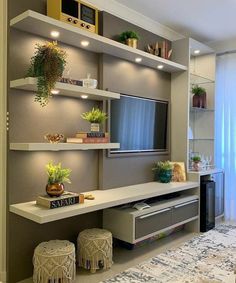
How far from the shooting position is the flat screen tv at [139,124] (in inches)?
130

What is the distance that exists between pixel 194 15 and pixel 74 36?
189 centimetres

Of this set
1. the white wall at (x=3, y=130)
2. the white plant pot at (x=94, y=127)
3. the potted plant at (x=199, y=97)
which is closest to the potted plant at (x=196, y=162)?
the potted plant at (x=199, y=97)

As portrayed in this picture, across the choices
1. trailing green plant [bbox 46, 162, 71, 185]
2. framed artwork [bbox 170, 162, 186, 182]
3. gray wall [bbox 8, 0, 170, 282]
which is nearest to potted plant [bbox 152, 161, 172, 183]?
framed artwork [bbox 170, 162, 186, 182]

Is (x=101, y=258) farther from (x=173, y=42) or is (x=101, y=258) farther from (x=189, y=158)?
(x=173, y=42)

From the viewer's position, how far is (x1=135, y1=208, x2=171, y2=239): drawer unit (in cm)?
290

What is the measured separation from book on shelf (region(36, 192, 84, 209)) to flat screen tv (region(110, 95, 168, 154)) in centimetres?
88

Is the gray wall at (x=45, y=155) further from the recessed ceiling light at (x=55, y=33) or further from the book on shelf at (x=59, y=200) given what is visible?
the book on shelf at (x=59, y=200)

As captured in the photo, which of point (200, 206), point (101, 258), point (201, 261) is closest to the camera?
point (101, 258)

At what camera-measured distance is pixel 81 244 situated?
2.68m

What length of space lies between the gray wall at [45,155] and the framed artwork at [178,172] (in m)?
0.58

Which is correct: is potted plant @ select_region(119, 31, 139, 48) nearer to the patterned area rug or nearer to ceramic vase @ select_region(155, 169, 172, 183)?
ceramic vase @ select_region(155, 169, 172, 183)

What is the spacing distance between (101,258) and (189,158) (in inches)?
84.5

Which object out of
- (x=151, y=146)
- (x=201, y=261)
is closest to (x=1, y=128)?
(x=151, y=146)

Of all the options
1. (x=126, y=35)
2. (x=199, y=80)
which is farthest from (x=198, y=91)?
(x=126, y=35)
